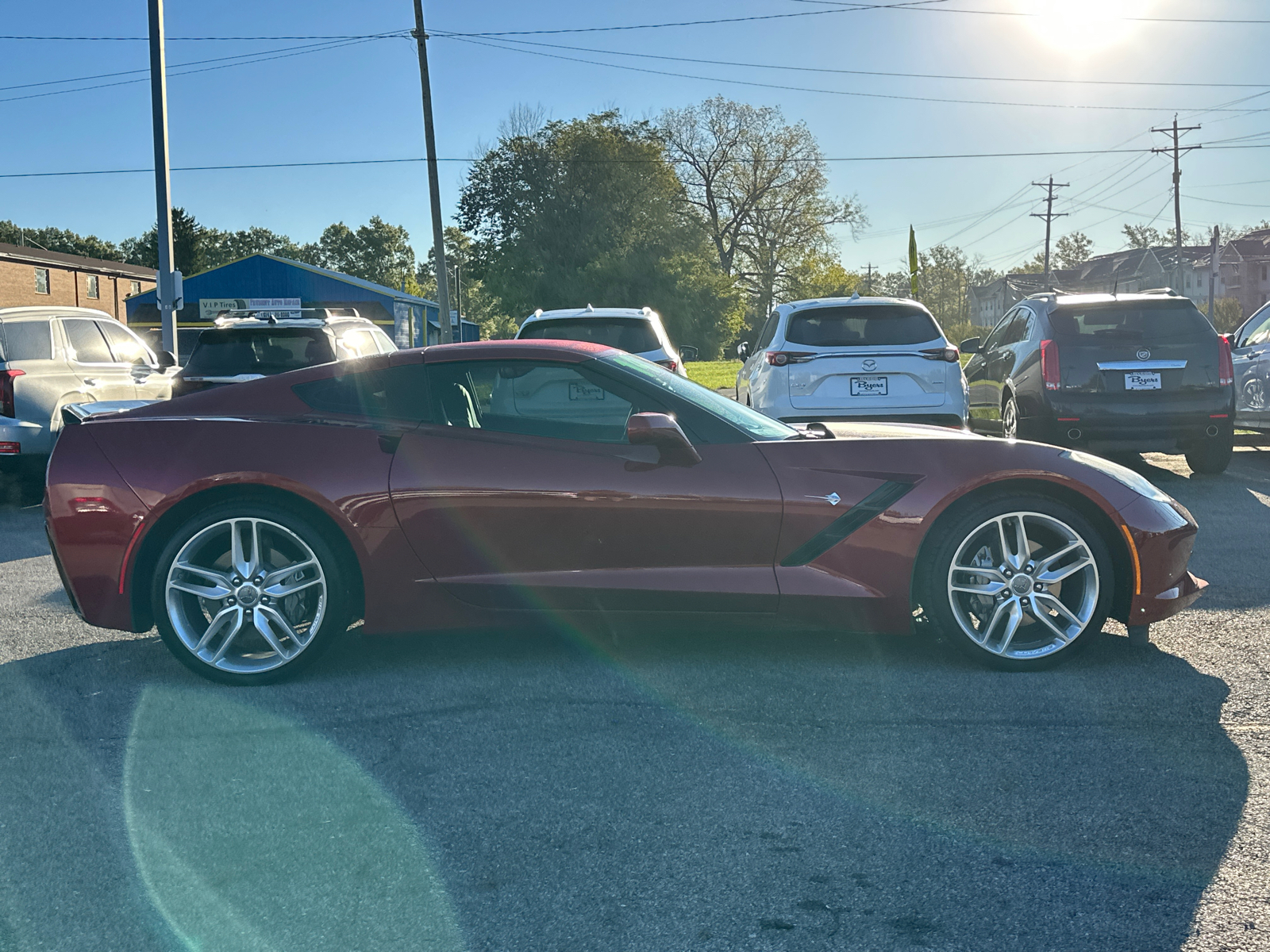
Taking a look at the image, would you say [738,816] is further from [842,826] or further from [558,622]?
[558,622]

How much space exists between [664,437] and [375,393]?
48.7 inches

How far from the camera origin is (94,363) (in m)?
11.1

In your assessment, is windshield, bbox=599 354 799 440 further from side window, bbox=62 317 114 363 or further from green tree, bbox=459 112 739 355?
green tree, bbox=459 112 739 355

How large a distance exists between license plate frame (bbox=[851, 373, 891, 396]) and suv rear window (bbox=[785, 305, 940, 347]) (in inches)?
12.0

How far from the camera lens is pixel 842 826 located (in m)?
2.99

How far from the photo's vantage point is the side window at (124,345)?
461 inches

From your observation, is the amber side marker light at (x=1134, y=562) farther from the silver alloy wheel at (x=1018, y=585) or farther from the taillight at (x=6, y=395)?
the taillight at (x=6, y=395)

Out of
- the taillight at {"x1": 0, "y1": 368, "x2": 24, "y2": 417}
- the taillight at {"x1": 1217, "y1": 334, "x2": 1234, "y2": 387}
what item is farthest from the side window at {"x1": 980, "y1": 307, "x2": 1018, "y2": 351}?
the taillight at {"x1": 0, "y1": 368, "x2": 24, "y2": 417}

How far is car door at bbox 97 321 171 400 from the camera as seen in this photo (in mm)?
11742

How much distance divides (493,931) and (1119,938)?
135 cm

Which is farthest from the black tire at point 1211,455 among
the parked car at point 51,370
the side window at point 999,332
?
the parked car at point 51,370

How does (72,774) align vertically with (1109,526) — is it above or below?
below

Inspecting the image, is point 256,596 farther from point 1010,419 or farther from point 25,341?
point 1010,419

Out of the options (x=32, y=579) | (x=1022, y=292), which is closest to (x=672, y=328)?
(x=32, y=579)
